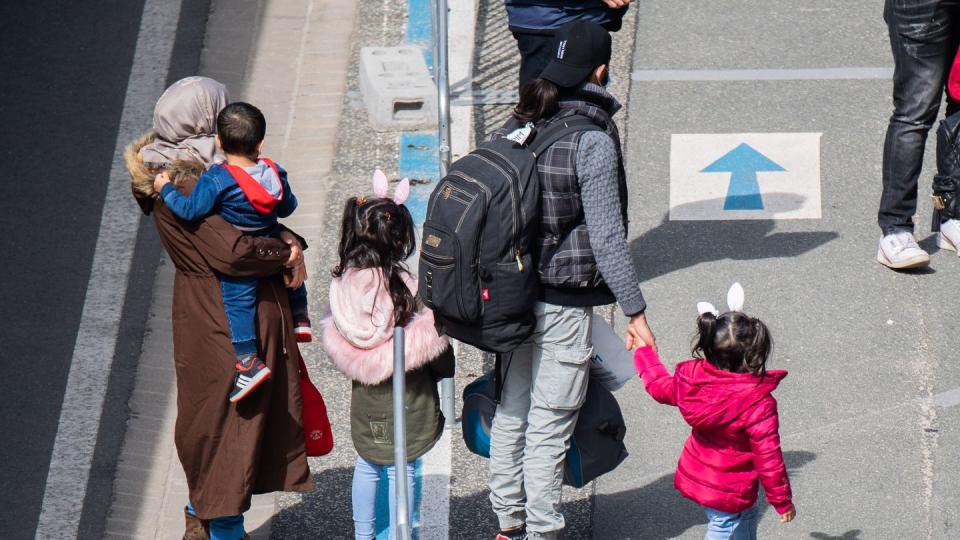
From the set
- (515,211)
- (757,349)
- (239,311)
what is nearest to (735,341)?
(757,349)

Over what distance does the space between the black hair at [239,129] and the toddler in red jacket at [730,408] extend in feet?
5.16

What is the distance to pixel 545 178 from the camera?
178 inches

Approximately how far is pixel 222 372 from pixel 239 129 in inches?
34.6

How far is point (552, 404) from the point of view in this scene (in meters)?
4.71

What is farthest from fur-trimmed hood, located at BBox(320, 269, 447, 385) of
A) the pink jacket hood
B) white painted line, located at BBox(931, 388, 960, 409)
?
white painted line, located at BBox(931, 388, 960, 409)

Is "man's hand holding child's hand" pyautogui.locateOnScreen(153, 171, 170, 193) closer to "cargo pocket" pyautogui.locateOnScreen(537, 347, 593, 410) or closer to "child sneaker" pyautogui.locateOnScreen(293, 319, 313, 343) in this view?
"child sneaker" pyautogui.locateOnScreen(293, 319, 313, 343)

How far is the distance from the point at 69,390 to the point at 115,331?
459mm

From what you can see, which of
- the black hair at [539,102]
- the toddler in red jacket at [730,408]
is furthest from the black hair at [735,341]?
the black hair at [539,102]

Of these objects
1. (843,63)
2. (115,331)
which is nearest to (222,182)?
(115,331)

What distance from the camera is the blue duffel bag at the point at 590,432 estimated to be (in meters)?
4.91

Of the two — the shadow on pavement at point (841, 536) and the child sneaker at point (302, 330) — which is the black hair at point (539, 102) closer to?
the child sneaker at point (302, 330)

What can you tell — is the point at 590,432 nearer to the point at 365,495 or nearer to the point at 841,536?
the point at 365,495

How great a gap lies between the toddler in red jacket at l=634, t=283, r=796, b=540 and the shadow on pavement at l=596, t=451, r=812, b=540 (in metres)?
0.67

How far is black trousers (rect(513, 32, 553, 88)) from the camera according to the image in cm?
605
